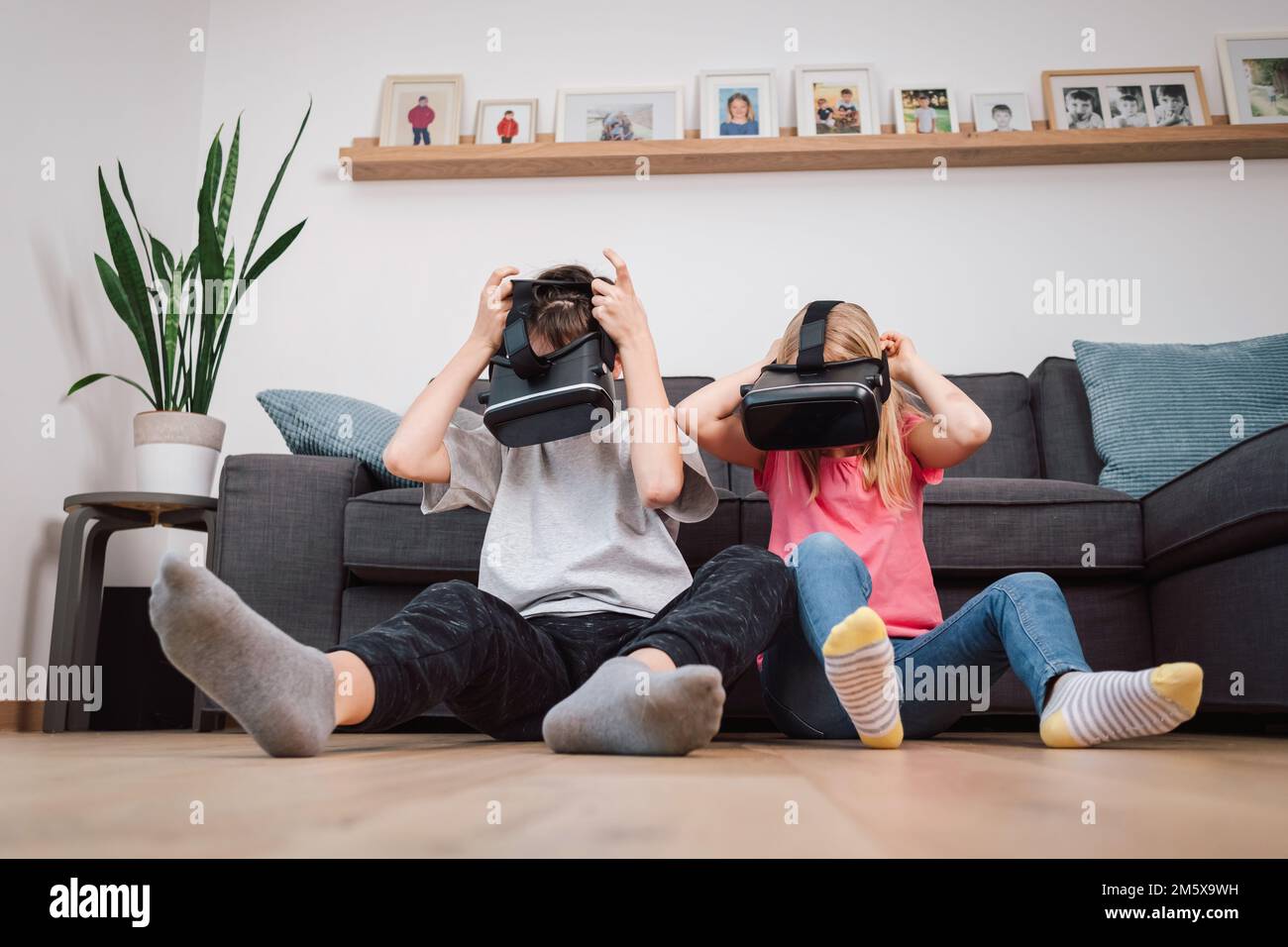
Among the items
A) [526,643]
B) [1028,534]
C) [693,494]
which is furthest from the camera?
[1028,534]

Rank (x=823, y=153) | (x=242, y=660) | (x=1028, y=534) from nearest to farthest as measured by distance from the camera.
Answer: (x=242, y=660) → (x=1028, y=534) → (x=823, y=153)

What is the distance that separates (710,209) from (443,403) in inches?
63.8

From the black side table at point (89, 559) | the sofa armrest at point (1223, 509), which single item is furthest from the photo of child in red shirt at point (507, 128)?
the sofa armrest at point (1223, 509)

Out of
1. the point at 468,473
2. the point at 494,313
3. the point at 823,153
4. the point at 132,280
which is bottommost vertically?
the point at 468,473

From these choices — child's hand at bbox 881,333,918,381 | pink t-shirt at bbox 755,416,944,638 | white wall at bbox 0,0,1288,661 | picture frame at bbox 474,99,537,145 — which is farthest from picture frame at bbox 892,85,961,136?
pink t-shirt at bbox 755,416,944,638

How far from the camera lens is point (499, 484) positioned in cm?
133

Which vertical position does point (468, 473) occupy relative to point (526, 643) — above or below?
above

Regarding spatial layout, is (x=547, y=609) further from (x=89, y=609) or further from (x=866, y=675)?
(x=89, y=609)

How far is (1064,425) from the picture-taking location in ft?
7.47

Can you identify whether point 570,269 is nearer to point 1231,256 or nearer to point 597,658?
A: point 597,658

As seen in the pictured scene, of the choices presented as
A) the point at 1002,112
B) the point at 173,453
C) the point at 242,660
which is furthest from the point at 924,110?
the point at 242,660

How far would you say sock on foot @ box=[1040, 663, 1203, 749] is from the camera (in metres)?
0.88

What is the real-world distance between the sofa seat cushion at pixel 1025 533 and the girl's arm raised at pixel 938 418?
283 millimetres
